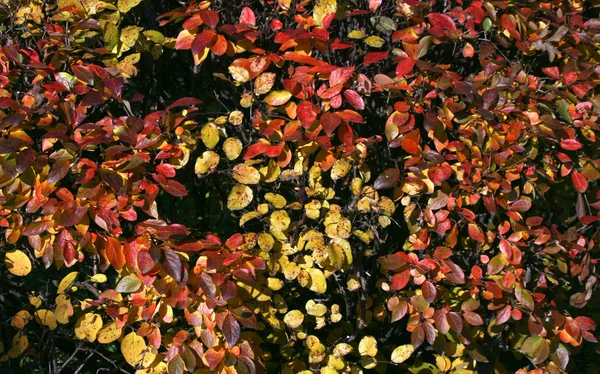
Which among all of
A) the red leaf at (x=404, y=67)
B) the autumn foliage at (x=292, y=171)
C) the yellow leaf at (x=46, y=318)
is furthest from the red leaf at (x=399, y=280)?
the yellow leaf at (x=46, y=318)

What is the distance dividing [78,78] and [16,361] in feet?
4.88

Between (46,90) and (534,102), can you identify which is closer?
(46,90)

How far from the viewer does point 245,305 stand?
2219 millimetres

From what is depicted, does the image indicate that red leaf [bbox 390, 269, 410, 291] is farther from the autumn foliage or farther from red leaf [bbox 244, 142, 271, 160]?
red leaf [bbox 244, 142, 271, 160]

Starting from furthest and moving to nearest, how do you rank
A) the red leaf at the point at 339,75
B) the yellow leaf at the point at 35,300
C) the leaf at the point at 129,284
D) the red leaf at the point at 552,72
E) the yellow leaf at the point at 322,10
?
1. the red leaf at the point at 552,72
2. the yellow leaf at the point at 35,300
3. the yellow leaf at the point at 322,10
4. the red leaf at the point at 339,75
5. the leaf at the point at 129,284

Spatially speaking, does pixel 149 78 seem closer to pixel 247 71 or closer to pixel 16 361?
pixel 247 71

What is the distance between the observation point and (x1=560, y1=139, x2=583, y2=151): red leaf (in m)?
2.42

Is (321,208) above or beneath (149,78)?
beneath

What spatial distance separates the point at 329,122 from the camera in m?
2.15

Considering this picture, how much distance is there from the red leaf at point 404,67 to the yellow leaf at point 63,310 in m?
1.29

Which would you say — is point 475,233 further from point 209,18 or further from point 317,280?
point 209,18

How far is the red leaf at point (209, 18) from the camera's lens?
215 centimetres

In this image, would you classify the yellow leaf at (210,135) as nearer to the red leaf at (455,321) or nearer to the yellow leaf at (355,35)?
the yellow leaf at (355,35)

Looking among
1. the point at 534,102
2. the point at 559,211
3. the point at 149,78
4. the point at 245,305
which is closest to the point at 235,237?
the point at 245,305
